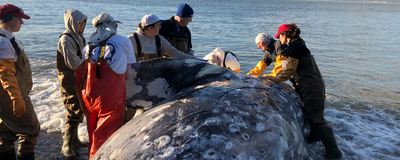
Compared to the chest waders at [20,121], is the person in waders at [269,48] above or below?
above

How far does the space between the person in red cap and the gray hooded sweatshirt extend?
0.49 metres

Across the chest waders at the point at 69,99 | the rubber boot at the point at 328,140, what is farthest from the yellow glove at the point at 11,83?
the rubber boot at the point at 328,140

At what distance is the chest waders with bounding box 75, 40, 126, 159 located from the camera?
9.43 feet

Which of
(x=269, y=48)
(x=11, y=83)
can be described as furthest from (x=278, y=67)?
(x=11, y=83)

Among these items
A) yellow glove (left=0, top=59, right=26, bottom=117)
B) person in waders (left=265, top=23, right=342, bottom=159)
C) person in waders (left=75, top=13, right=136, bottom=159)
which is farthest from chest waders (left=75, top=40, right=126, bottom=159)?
person in waders (left=265, top=23, right=342, bottom=159)

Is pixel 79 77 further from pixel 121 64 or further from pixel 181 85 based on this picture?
pixel 181 85

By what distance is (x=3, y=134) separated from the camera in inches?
151

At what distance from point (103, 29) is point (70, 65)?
4.39 ft

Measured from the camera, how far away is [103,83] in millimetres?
2873

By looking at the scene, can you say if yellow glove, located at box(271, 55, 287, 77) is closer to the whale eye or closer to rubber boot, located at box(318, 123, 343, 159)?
rubber boot, located at box(318, 123, 343, 159)

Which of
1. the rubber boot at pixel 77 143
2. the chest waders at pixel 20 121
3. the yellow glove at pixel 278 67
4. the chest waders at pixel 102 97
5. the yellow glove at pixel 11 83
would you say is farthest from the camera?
the rubber boot at pixel 77 143

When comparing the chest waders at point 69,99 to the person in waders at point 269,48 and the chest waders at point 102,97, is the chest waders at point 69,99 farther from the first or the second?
the person in waders at point 269,48

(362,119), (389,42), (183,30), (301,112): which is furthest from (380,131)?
(389,42)

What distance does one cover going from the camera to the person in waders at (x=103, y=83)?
2.88 meters
